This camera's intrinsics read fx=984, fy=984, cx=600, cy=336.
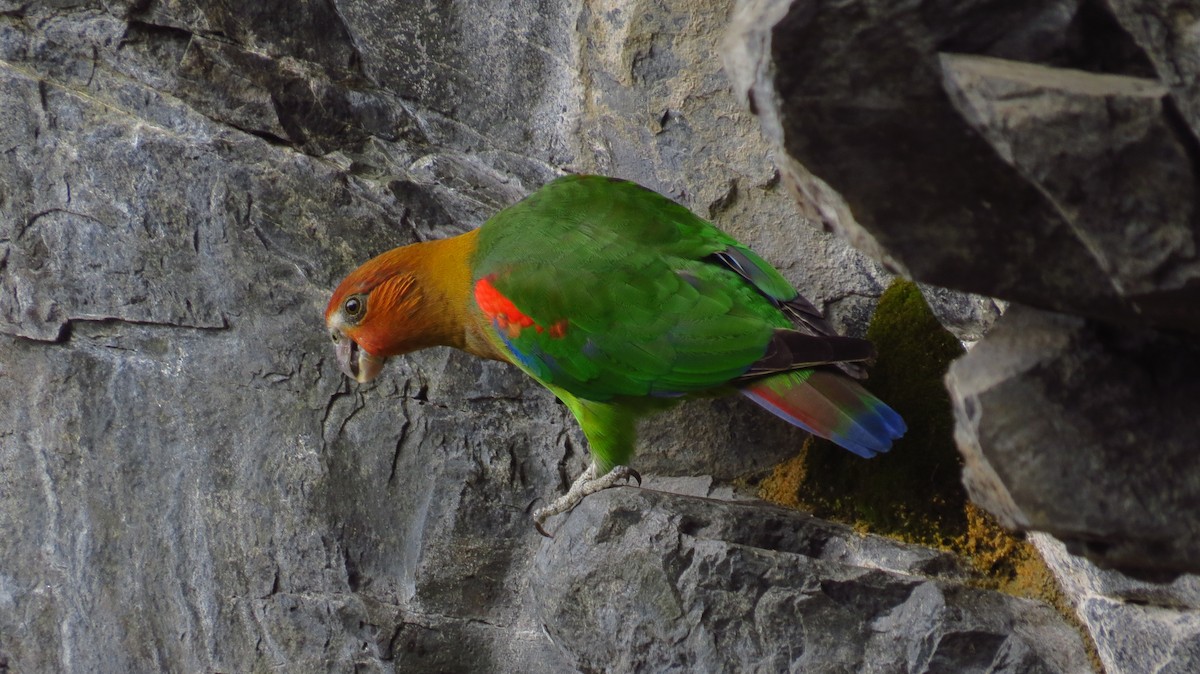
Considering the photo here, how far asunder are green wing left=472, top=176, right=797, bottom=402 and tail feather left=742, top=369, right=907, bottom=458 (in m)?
0.12

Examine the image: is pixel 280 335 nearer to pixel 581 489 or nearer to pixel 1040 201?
pixel 581 489

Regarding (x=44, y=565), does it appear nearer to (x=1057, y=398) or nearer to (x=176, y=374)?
(x=176, y=374)

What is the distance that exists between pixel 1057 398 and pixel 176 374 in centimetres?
327

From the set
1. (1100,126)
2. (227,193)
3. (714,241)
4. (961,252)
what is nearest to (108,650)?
(227,193)

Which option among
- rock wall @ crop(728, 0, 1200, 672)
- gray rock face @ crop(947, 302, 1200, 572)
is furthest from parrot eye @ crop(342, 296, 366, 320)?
gray rock face @ crop(947, 302, 1200, 572)

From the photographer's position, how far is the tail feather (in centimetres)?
296

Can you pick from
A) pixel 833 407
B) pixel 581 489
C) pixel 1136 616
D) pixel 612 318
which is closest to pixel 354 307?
pixel 612 318

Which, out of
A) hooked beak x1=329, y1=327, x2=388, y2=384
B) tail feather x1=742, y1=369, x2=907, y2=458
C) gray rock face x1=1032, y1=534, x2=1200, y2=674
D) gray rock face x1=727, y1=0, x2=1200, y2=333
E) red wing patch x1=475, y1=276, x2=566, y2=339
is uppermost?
gray rock face x1=727, y1=0, x2=1200, y2=333

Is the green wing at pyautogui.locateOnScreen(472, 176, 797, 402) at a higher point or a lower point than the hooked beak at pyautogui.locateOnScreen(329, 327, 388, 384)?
higher

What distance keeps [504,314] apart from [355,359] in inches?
24.2

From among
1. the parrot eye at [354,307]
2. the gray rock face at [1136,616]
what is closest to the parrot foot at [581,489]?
the parrot eye at [354,307]

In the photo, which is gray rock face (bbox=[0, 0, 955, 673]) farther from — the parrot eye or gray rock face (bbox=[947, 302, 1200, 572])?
gray rock face (bbox=[947, 302, 1200, 572])

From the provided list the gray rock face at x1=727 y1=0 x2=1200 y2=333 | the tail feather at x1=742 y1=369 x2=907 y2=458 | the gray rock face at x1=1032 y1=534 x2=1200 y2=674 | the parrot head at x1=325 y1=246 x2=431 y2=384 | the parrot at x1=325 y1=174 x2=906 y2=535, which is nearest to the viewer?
the gray rock face at x1=727 y1=0 x2=1200 y2=333

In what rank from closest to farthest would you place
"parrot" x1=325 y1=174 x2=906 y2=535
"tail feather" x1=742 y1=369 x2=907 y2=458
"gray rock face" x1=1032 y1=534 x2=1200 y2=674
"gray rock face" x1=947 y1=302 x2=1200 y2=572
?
"gray rock face" x1=947 y1=302 x2=1200 y2=572
"gray rock face" x1=1032 y1=534 x2=1200 y2=674
"tail feather" x1=742 y1=369 x2=907 y2=458
"parrot" x1=325 y1=174 x2=906 y2=535
